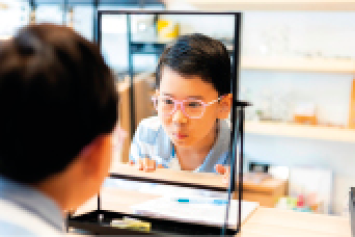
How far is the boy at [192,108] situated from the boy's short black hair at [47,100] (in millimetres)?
462

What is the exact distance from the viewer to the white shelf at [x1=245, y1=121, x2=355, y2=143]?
8.56 ft

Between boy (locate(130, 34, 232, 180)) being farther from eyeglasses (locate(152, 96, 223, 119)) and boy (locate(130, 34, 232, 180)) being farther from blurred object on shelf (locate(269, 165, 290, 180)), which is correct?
blurred object on shelf (locate(269, 165, 290, 180))

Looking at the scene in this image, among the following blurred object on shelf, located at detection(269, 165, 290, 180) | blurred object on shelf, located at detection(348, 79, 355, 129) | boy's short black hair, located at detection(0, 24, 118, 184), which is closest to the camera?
boy's short black hair, located at detection(0, 24, 118, 184)

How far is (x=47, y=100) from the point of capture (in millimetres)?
547

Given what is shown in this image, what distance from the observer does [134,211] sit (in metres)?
1.14

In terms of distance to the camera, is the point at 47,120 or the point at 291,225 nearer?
the point at 47,120

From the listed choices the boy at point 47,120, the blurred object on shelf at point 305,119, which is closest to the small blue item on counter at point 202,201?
the boy at point 47,120

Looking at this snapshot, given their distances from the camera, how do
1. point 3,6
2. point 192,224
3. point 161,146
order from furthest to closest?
point 3,6 → point 161,146 → point 192,224

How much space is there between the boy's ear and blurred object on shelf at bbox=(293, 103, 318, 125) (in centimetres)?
185

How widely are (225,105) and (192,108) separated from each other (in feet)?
0.26

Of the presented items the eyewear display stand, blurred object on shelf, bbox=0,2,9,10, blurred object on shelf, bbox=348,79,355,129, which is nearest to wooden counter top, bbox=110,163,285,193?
the eyewear display stand

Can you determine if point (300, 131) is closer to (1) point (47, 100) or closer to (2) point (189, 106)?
(2) point (189, 106)

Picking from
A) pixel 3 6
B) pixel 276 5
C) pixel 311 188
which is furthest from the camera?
pixel 3 6

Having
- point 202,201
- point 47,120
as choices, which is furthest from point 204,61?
point 47,120
